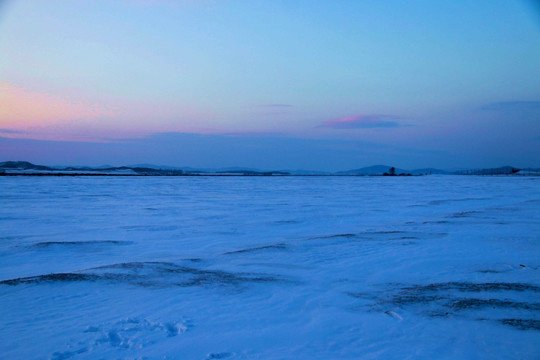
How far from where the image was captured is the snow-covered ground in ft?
12.1

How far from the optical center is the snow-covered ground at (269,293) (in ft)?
12.1

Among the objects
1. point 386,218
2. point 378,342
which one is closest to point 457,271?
point 378,342

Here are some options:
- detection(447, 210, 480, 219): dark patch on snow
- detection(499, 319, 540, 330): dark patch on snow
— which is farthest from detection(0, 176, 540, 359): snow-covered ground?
detection(447, 210, 480, 219): dark patch on snow

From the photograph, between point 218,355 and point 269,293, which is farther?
point 269,293

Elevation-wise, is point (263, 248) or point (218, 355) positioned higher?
point (263, 248)

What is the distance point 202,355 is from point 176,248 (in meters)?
4.62

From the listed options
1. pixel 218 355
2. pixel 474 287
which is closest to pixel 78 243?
pixel 218 355

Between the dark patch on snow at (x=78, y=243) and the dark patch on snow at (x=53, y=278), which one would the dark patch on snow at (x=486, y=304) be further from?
the dark patch on snow at (x=78, y=243)

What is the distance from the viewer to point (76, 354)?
346 centimetres

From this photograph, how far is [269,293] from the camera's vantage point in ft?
17.1

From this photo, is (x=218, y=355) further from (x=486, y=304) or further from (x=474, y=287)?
(x=474, y=287)

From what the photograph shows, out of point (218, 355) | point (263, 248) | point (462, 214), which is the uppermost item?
point (462, 214)

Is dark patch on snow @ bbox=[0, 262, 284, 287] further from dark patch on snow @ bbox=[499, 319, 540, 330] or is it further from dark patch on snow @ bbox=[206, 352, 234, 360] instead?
dark patch on snow @ bbox=[499, 319, 540, 330]

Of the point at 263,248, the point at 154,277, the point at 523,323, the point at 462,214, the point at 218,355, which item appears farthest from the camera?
the point at 462,214
